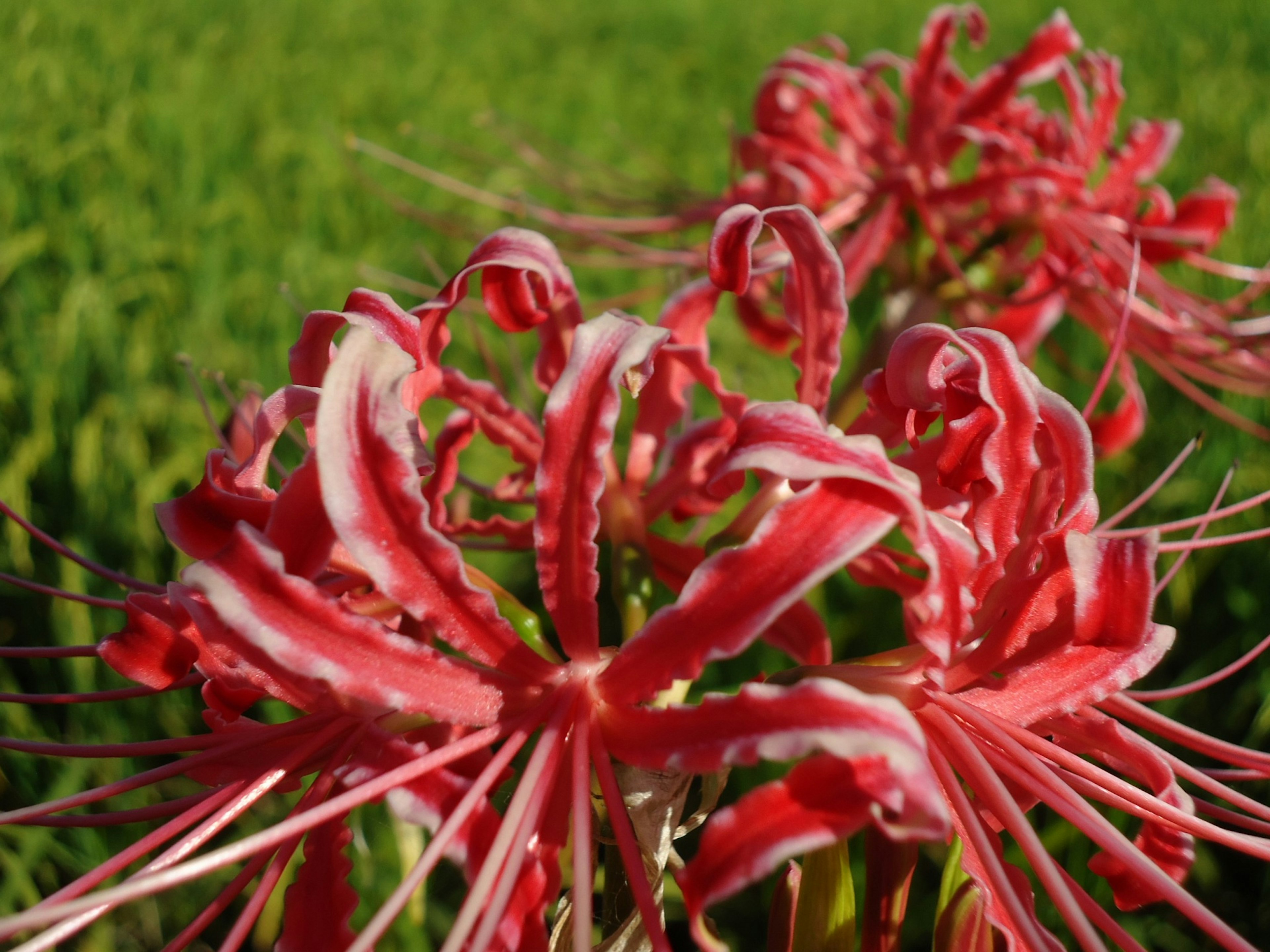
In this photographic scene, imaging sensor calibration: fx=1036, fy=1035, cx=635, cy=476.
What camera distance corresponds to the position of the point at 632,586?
0.72 m

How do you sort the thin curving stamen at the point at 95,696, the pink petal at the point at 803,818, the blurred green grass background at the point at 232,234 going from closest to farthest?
the pink petal at the point at 803,818
the thin curving stamen at the point at 95,696
the blurred green grass background at the point at 232,234

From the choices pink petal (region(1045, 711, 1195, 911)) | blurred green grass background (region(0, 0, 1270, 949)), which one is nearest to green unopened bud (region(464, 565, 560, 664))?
pink petal (region(1045, 711, 1195, 911))

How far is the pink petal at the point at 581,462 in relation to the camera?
0.54 meters

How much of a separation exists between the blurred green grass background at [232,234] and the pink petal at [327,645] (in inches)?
31.6

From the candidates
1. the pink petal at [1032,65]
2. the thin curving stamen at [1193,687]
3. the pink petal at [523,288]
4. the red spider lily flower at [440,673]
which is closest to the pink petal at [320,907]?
the red spider lily flower at [440,673]

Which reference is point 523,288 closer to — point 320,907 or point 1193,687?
point 320,907

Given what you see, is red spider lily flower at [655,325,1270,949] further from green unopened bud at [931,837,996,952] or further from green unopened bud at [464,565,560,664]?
green unopened bud at [464,565,560,664]

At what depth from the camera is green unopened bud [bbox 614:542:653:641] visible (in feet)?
2.36

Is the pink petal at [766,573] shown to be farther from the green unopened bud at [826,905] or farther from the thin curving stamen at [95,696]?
the thin curving stamen at [95,696]

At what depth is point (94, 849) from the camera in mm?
1394

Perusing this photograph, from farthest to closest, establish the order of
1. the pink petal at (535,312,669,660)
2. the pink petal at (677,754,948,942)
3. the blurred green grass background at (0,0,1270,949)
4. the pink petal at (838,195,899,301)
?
the blurred green grass background at (0,0,1270,949) → the pink petal at (838,195,899,301) → the pink petal at (535,312,669,660) → the pink petal at (677,754,948,942)

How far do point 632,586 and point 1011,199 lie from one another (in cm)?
98

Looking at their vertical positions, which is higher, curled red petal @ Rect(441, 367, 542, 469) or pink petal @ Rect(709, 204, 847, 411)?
pink petal @ Rect(709, 204, 847, 411)

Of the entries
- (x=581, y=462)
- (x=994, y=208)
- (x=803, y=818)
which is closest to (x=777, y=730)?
(x=803, y=818)
